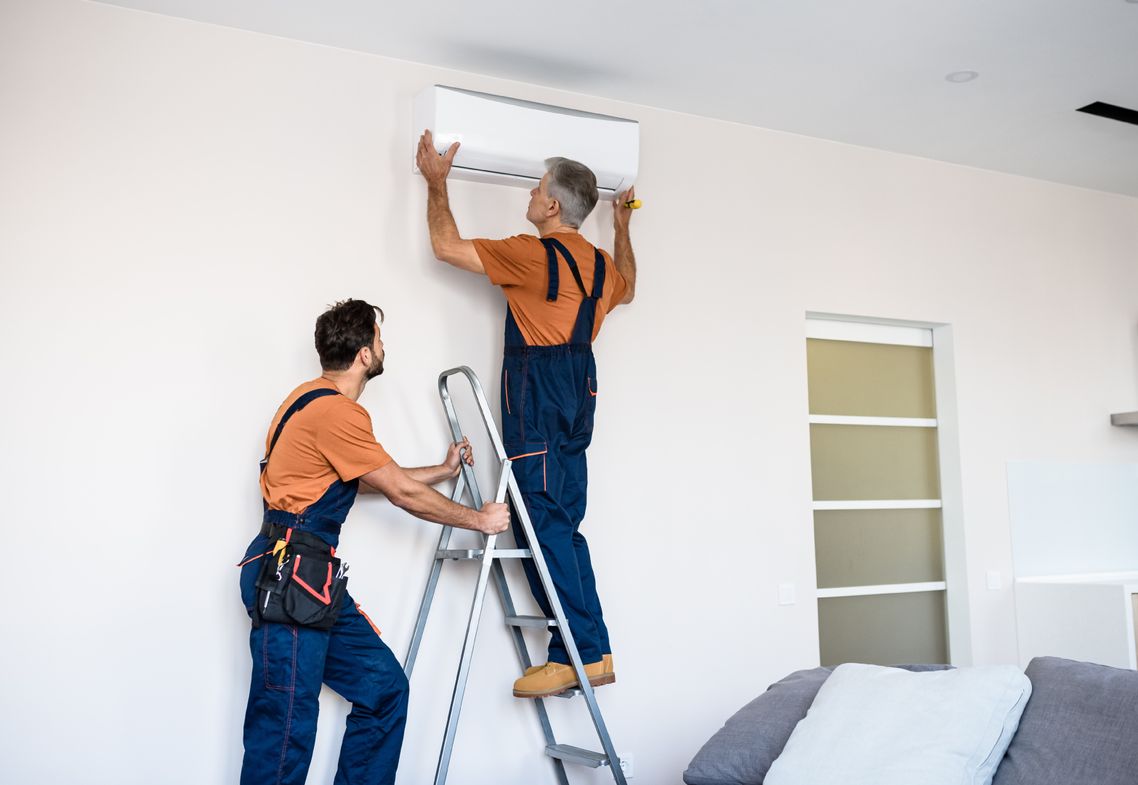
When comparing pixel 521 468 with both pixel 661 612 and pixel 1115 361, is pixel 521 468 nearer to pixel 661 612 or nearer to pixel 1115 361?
pixel 661 612

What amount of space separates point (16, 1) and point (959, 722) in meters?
3.14

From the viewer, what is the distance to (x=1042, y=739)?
1.78 metres

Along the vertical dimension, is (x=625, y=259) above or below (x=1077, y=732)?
above

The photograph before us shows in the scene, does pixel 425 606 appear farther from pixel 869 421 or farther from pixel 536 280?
pixel 869 421

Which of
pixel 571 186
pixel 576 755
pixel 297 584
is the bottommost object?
pixel 576 755

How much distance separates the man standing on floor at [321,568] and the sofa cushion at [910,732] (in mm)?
1104

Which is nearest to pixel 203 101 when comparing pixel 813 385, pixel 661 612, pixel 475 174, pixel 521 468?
pixel 475 174

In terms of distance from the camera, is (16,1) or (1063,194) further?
(1063,194)

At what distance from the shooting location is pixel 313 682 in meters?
2.42

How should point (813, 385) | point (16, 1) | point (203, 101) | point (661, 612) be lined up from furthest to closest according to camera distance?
point (813, 385) < point (661, 612) < point (203, 101) < point (16, 1)

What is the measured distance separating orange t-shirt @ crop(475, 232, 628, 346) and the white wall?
292 millimetres

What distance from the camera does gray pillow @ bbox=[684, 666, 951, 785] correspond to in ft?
6.89

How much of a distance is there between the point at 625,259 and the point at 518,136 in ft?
2.02

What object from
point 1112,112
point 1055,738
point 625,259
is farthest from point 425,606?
point 1112,112
